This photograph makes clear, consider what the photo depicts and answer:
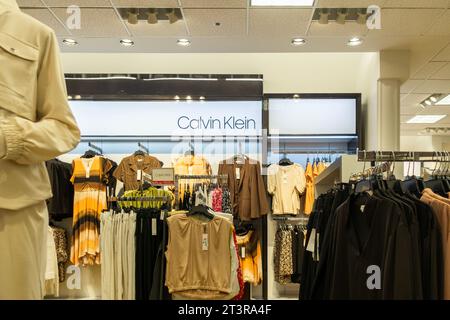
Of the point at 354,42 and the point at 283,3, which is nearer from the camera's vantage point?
the point at 283,3

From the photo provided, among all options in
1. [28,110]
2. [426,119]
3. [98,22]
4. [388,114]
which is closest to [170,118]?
[98,22]

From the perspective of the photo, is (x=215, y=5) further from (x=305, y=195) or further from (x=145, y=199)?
(x=305, y=195)

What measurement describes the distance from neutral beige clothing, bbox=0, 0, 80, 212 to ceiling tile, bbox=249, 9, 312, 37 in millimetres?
2744

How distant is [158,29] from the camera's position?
4043mm

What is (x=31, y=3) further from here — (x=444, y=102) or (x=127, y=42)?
(x=444, y=102)

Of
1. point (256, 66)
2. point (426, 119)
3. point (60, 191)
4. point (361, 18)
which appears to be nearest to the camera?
point (361, 18)

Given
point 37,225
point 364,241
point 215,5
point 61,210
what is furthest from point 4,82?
point 61,210

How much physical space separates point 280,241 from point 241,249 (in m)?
0.47

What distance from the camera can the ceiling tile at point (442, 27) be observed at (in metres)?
3.72

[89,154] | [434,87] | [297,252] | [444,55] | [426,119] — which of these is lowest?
[297,252]

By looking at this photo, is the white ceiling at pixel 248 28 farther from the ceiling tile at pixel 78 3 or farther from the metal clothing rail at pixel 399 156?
the metal clothing rail at pixel 399 156

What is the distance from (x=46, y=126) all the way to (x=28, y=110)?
7 cm

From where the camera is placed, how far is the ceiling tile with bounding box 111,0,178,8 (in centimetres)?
351

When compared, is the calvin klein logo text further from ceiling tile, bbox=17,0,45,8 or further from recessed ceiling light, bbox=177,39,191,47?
ceiling tile, bbox=17,0,45,8
